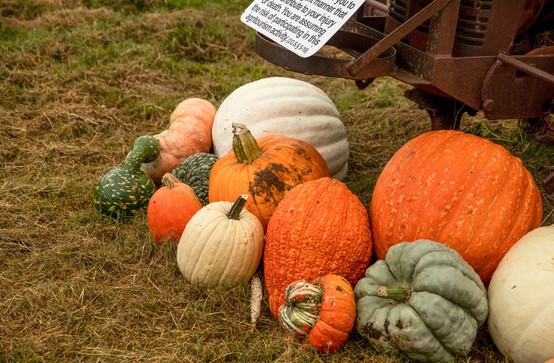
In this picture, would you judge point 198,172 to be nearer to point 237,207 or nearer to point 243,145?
point 243,145

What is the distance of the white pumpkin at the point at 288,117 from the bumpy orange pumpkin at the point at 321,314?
147cm

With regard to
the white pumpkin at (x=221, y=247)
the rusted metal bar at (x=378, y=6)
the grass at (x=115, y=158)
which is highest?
the rusted metal bar at (x=378, y=6)

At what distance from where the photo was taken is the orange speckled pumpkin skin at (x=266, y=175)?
3.74 meters

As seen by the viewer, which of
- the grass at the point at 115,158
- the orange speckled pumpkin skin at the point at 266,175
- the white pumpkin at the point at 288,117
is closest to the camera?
the grass at the point at 115,158

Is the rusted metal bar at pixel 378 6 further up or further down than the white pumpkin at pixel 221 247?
further up

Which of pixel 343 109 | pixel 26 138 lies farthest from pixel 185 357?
pixel 343 109

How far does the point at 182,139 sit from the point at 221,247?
1.42 meters

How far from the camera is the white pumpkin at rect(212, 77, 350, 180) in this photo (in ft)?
14.3

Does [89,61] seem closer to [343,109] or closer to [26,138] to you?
[26,138]

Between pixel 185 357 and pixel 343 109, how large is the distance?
3424 mm

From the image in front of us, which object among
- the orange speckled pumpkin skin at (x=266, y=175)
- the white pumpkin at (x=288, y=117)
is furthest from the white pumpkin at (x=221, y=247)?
the white pumpkin at (x=288, y=117)

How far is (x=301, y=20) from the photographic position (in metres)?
3.48

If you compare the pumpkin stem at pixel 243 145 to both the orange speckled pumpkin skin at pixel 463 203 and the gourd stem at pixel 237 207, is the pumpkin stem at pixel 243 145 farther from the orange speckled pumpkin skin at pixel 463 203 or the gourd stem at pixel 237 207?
the orange speckled pumpkin skin at pixel 463 203

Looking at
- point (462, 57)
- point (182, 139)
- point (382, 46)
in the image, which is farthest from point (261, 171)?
point (462, 57)
